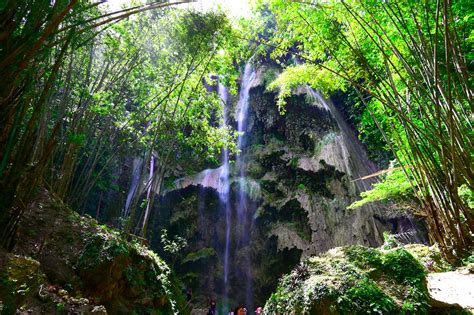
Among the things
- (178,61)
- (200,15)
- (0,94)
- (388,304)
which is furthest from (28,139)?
(178,61)

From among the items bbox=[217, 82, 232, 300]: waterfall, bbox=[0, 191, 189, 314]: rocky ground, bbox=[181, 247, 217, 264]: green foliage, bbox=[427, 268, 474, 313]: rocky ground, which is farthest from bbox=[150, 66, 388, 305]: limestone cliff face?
bbox=[427, 268, 474, 313]: rocky ground

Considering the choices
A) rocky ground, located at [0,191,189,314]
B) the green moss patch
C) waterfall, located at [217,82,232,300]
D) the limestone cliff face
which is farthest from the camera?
waterfall, located at [217,82,232,300]

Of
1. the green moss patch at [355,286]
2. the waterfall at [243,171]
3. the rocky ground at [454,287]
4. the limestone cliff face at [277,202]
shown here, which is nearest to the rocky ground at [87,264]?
the green moss patch at [355,286]

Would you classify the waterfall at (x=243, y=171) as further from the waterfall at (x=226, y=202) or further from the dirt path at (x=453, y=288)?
the dirt path at (x=453, y=288)

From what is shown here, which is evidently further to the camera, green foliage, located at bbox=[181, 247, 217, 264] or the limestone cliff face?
green foliage, located at bbox=[181, 247, 217, 264]

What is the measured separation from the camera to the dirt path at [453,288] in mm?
2100

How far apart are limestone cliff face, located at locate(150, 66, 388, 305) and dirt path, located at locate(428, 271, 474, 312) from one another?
6.29 m

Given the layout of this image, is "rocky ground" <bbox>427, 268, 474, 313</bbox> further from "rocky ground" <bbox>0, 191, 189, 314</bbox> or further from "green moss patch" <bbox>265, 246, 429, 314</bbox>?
"rocky ground" <bbox>0, 191, 189, 314</bbox>

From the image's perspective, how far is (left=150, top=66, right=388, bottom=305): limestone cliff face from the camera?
9422mm

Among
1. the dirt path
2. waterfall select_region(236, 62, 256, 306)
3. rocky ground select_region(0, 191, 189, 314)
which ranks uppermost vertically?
waterfall select_region(236, 62, 256, 306)

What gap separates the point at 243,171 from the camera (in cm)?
1199

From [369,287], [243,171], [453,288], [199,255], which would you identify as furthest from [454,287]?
→ [243,171]

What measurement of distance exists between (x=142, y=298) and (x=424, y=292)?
11.0 ft

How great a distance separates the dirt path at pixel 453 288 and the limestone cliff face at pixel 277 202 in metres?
6.29
